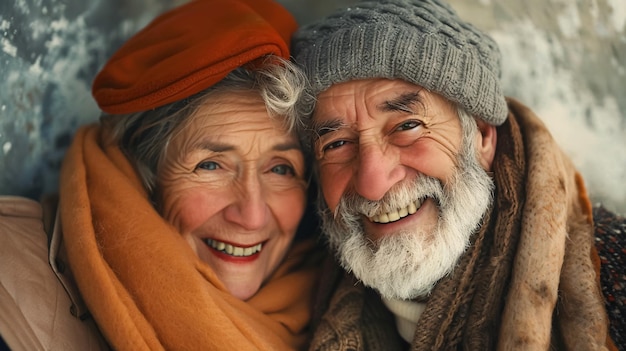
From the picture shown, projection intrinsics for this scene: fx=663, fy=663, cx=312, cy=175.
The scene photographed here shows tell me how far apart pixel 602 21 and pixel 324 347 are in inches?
82.4

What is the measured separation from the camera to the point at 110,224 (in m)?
2.17

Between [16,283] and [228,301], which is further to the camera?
[228,301]

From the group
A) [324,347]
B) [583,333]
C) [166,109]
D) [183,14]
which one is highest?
[183,14]

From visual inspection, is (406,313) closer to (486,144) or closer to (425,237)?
(425,237)

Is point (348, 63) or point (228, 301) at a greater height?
point (348, 63)

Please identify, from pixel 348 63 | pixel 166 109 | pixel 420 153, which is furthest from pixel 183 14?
pixel 420 153

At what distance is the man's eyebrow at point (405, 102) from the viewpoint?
2166mm

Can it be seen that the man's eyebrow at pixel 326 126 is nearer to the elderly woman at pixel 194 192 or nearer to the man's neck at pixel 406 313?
the elderly woman at pixel 194 192

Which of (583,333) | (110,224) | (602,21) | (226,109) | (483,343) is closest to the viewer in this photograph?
(583,333)

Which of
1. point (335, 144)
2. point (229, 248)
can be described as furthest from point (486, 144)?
point (229, 248)

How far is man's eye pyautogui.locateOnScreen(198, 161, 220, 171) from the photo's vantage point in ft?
7.86

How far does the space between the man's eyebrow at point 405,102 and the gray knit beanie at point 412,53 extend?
5cm

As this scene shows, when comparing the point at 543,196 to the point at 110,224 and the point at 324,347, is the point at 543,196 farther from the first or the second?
the point at 110,224

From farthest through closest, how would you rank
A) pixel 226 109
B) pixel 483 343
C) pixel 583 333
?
pixel 226 109, pixel 483 343, pixel 583 333
